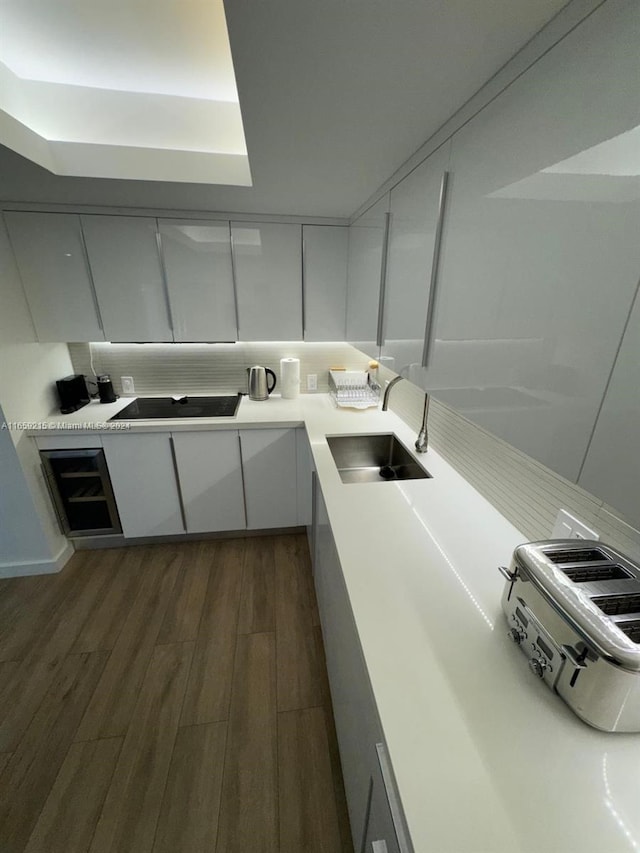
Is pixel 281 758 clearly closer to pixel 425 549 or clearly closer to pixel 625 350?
pixel 425 549

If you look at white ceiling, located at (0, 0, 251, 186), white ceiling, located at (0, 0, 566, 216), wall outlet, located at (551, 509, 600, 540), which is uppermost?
white ceiling, located at (0, 0, 251, 186)

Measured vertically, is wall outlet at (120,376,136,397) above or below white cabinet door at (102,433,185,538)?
above

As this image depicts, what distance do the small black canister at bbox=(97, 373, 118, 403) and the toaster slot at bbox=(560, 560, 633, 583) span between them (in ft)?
8.77

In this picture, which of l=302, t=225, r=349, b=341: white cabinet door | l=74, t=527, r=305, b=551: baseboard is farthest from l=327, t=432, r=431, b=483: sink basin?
l=74, t=527, r=305, b=551: baseboard

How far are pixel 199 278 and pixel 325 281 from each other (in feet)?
2.66

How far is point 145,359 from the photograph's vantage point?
2387 mm

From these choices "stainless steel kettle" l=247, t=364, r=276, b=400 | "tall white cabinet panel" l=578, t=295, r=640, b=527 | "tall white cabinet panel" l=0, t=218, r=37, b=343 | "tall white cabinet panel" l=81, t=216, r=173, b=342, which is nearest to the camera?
"tall white cabinet panel" l=578, t=295, r=640, b=527

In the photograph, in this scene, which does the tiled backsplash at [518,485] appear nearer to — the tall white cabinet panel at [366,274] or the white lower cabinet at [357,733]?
the tall white cabinet panel at [366,274]

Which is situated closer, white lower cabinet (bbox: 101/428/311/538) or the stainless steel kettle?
white lower cabinet (bbox: 101/428/311/538)

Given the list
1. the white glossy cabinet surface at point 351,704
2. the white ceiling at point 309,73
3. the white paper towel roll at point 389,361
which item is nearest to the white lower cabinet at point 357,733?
the white glossy cabinet surface at point 351,704

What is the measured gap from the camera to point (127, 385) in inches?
95.0

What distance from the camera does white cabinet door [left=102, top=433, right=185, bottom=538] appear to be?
6.67 feet

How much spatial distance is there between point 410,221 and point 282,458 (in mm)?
1558

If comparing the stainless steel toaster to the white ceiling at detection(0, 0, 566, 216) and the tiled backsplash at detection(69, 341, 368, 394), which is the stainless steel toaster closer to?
the white ceiling at detection(0, 0, 566, 216)
